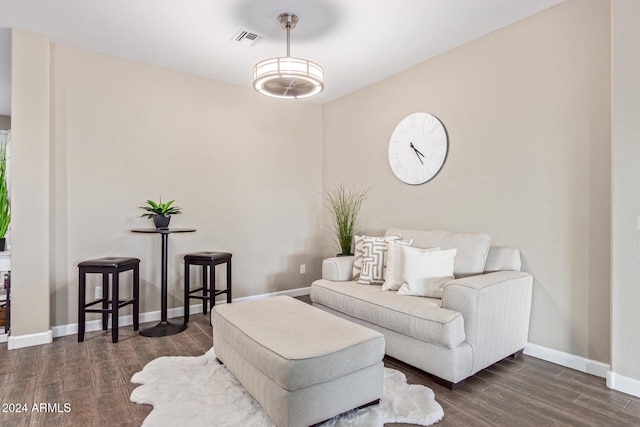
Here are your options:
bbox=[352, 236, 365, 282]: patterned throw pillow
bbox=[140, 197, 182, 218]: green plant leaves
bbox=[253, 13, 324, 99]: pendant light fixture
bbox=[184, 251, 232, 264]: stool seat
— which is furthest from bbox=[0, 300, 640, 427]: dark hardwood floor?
bbox=[253, 13, 324, 99]: pendant light fixture

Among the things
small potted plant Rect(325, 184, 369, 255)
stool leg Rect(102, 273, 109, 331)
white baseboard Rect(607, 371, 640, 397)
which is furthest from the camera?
small potted plant Rect(325, 184, 369, 255)

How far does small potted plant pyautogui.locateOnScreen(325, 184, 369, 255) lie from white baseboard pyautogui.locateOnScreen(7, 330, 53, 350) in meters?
2.88

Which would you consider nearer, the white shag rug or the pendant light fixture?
the white shag rug

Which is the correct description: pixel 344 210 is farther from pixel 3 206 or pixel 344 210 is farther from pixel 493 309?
pixel 3 206

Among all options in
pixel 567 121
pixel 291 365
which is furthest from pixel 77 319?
pixel 567 121

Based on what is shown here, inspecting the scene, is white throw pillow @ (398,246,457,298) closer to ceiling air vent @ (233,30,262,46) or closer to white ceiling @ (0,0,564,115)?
white ceiling @ (0,0,564,115)

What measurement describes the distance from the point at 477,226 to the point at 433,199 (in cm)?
53

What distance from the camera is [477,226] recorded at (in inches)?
123

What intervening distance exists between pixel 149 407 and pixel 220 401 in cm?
39

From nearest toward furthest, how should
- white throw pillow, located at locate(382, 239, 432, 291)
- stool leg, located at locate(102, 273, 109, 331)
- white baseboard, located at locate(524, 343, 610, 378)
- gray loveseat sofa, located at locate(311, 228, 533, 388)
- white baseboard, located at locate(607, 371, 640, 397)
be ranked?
1. white baseboard, located at locate(607, 371, 640, 397)
2. gray loveseat sofa, located at locate(311, 228, 533, 388)
3. white baseboard, located at locate(524, 343, 610, 378)
4. white throw pillow, located at locate(382, 239, 432, 291)
5. stool leg, located at locate(102, 273, 109, 331)

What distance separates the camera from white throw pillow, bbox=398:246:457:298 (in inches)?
106

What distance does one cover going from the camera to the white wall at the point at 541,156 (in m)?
2.42

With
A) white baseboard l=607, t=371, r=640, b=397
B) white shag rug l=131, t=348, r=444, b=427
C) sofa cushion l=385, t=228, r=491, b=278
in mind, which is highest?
sofa cushion l=385, t=228, r=491, b=278

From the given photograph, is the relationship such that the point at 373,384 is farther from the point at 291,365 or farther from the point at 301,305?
the point at 301,305
